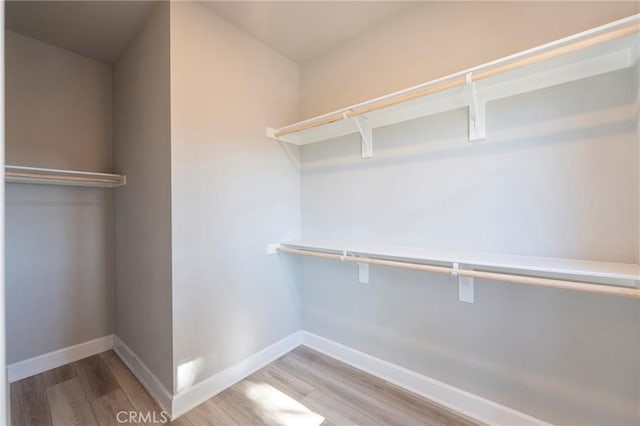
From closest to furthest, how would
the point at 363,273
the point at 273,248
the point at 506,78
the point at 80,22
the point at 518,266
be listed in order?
the point at 518,266, the point at 506,78, the point at 80,22, the point at 363,273, the point at 273,248

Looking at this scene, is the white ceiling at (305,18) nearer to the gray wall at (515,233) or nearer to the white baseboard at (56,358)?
the gray wall at (515,233)

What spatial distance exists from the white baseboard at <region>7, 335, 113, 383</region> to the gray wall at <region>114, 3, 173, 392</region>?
0.50ft

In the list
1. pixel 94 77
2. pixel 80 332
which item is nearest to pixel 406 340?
pixel 80 332

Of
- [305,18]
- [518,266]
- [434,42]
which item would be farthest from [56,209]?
[518,266]

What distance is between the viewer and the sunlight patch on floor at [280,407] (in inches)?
63.3

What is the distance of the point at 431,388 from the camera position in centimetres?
175

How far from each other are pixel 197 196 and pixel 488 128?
5.74 feet

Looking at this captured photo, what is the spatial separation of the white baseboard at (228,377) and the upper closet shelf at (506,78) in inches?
67.7

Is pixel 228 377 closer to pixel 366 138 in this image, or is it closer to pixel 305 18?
pixel 366 138

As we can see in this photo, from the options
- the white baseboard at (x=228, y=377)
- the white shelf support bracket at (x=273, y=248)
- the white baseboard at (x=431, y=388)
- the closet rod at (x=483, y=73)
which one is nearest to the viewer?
the closet rod at (x=483, y=73)

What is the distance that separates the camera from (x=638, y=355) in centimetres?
121

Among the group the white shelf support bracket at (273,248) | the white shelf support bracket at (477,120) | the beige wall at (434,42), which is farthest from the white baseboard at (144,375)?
the white shelf support bracket at (477,120)

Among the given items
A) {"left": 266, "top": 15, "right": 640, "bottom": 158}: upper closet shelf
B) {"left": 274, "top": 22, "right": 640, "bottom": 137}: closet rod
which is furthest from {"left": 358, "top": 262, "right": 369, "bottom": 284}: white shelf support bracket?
{"left": 274, "top": 22, "right": 640, "bottom": 137}: closet rod

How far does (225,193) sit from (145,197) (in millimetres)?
554
